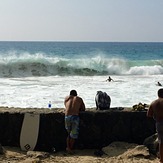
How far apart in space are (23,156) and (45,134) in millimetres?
870

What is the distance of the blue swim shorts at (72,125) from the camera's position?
7121 mm

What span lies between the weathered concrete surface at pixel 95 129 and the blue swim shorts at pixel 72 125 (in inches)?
12.1

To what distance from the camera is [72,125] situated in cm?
717

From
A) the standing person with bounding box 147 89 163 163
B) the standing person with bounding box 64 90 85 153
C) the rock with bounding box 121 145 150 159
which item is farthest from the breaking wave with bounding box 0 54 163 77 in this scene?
the standing person with bounding box 147 89 163 163

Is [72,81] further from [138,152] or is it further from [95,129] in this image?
[138,152]

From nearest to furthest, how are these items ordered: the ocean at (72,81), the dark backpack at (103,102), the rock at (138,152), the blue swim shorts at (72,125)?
the rock at (138,152)
the blue swim shorts at (72,125)
the dark backpack at (103,102)
the ocean at (72,81)

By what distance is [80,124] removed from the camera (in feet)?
24.5

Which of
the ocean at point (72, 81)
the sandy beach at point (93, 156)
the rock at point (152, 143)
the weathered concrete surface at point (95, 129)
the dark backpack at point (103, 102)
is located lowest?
the sandy beach at point (93, 156)

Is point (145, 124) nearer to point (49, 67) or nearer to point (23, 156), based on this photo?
point (23, 156)

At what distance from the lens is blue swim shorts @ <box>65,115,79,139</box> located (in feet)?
23.4

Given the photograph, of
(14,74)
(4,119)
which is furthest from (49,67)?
(4,119)

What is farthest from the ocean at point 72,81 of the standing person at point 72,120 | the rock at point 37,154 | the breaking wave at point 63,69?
the rock at point 37,154

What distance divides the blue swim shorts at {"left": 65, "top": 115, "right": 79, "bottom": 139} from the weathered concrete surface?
12.1 inches

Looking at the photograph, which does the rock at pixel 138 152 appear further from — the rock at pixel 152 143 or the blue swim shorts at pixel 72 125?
the blue swim shorts at pixel 72 125
